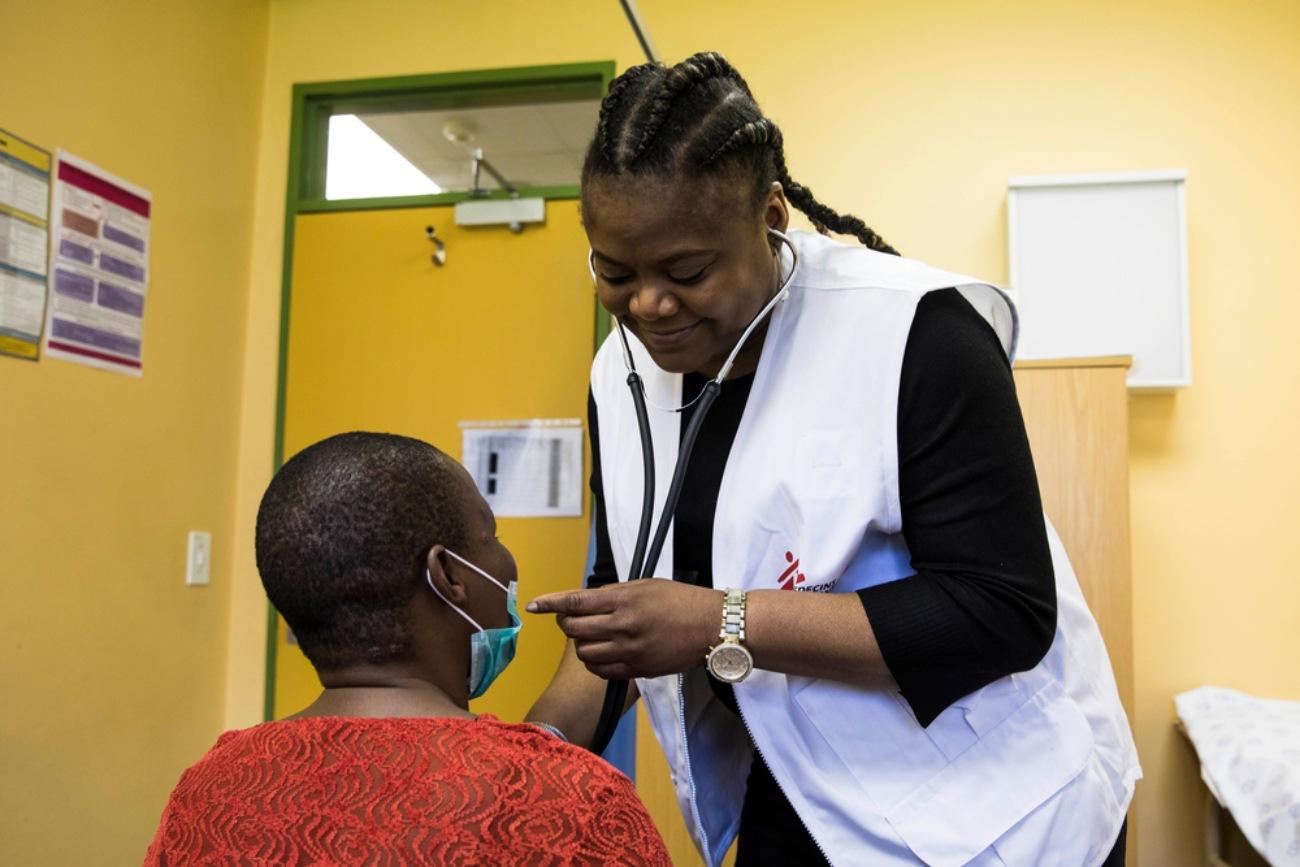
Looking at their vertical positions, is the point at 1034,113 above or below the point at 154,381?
above

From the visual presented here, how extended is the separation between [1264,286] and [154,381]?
2408 mm

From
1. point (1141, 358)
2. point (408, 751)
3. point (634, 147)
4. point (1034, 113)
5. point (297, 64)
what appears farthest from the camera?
point (297, 64)

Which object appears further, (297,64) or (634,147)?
(297,64)

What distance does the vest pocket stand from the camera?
854 mm

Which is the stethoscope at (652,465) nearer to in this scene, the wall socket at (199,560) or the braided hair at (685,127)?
the braided hair at (685,127)

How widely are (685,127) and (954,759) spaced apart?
55cm

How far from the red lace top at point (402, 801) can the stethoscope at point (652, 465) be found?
0.17 m

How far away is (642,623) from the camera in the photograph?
0.82 m

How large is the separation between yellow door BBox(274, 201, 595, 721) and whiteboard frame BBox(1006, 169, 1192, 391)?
3.15ft

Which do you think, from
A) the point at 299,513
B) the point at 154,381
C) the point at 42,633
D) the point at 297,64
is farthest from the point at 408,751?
the point at 297,64

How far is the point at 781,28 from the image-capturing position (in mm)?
2637

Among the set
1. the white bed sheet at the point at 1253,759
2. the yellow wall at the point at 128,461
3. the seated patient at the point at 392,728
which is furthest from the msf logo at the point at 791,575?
the yellow wall at the point at 128,461

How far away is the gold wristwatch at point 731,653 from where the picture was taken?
0.83 m

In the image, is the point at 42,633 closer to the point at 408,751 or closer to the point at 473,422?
the point at 473,422
